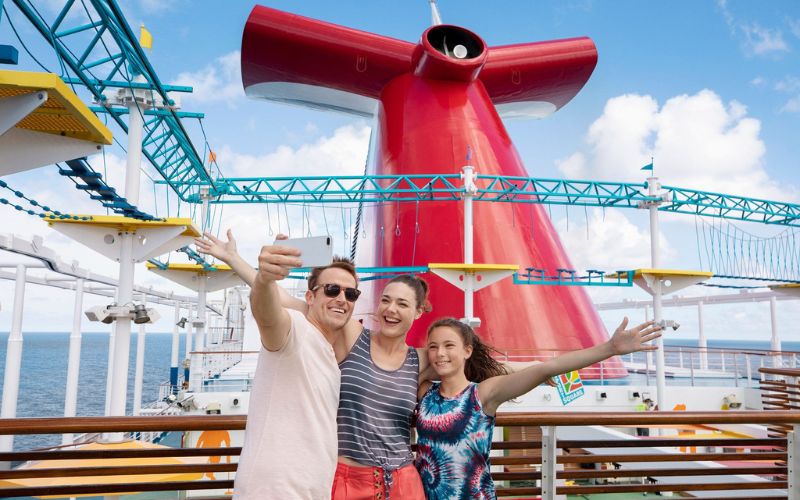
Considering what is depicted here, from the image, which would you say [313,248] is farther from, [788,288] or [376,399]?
[788,288]

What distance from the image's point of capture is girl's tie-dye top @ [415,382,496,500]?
1.50 meters

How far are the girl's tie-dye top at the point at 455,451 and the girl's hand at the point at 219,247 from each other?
0.71 metres

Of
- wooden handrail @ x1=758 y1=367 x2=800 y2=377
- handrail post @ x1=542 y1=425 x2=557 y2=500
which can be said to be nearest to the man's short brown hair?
handrail post @ x1=542 y1=425 x2=557 y2=500

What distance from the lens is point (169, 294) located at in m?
16.5

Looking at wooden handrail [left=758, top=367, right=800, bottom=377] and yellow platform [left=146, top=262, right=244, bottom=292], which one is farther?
yellow platform [left=146, top=262, right=244, bottom=292]

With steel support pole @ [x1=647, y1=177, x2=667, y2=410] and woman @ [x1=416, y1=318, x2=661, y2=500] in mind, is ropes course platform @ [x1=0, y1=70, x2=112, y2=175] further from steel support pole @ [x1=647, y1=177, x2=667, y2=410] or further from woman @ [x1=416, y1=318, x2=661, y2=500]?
steel support pole @ [x1=647, y1=177, x2=667, y2=410]

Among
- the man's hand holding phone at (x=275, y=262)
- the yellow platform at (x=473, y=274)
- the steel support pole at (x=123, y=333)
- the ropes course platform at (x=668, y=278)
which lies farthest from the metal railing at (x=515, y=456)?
the ropes course platform at (x=668, y=278)

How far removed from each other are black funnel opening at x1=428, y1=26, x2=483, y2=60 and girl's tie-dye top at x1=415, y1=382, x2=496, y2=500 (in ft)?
25.4

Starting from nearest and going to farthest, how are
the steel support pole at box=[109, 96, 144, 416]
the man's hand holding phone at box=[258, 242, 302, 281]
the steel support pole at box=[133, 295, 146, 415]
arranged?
1. the man's hand holding phone at box=[258, 242, 302, 281]
2. the steel support pole at box=[109, 96, 144, 416]
3. the steel support pole at box=[133, 295, 146, 415]

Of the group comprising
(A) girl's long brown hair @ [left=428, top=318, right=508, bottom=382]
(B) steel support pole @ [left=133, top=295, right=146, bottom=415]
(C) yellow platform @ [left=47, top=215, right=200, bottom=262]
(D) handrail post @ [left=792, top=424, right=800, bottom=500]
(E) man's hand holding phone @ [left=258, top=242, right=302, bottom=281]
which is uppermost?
(C) yellow platform @ [left=47, top=215, right=200, bottom=262]

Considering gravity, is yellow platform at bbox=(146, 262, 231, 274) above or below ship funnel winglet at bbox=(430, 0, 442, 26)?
below

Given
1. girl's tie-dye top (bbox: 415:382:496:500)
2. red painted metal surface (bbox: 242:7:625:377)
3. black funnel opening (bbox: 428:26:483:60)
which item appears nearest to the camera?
girl's tie-dye top (bbox: 415:382:496:500)

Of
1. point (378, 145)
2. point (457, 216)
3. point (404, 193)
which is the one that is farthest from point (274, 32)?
point (457, 216)

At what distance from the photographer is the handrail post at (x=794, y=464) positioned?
6.84ft
